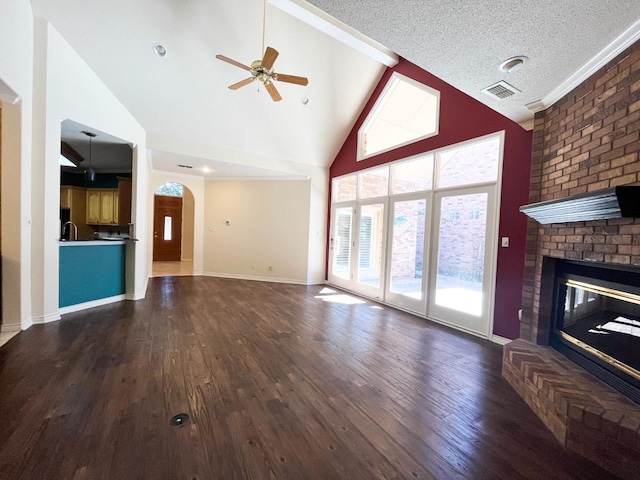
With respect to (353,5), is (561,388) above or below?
below

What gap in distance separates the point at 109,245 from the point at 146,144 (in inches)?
74.3

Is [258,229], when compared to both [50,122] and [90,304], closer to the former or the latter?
[90,304]

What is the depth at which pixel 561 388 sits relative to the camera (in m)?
1.87

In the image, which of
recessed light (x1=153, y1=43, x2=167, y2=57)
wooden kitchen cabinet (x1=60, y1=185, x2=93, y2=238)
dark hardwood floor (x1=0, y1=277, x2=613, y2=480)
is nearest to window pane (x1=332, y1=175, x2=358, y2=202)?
dark hardwood floor (x1=0, y1=277, x2=613, y2=480)

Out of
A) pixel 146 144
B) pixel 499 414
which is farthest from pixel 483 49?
pixel 146 144

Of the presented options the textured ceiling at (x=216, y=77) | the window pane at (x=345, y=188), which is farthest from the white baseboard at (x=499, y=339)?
the textured ceiling at (x=216, y=77)

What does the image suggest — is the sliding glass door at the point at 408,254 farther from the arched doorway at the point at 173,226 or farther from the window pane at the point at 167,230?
the window pane at the point at 167,230

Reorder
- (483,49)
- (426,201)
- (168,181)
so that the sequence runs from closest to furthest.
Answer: (483,49) < (426,201) < (168,181)

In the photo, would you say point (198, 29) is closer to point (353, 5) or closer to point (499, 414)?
point (353, 5)

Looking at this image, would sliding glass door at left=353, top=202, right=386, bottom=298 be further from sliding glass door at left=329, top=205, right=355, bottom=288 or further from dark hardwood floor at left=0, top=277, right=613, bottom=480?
dark hardwood floor at left=0, top=277, right=613, bottom=480

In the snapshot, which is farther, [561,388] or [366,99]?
[366,99]

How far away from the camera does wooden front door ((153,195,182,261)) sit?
9.76 meters

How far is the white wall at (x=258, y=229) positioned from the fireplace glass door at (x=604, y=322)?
490 cm

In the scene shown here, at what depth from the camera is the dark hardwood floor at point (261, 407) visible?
1.46m
